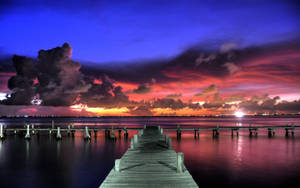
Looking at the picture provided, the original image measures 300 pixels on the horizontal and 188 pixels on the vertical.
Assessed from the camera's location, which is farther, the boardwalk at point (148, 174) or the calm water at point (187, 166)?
the calm water at point (187, 166)

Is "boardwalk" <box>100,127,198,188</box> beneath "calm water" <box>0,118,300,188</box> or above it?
above

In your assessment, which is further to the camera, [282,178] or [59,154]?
[59,154]

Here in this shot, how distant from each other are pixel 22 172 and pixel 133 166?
14444mm

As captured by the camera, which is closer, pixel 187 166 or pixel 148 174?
pixel 148 174

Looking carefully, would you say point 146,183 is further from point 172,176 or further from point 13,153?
point 13,153

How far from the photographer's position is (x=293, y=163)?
28828 millimetres

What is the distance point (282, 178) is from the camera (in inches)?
880

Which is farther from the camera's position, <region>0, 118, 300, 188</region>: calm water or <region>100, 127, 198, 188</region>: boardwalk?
<region>0, 118, 300, 188</region>: calm water

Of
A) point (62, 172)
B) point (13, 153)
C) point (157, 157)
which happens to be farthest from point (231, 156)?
point (13, 153)

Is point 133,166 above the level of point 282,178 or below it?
above

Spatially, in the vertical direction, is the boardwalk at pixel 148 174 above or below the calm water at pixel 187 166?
above

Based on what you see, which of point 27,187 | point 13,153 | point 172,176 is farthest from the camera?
point 13,153

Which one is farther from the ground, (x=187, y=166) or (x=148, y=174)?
(x=148, y=174)

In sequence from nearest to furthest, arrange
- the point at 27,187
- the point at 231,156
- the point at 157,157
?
1. the point at 157,157
2. the point at 27,187
3. the point at 231,156
